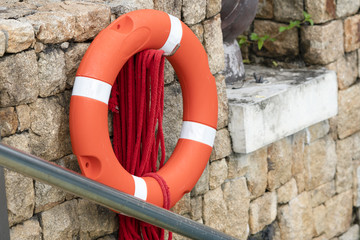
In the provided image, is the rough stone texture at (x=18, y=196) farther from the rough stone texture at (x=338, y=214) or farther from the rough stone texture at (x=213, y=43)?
the rough stone texture at (x=338, y=214)

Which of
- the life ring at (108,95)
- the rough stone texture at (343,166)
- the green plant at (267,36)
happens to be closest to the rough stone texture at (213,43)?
the life ring at (108,95)

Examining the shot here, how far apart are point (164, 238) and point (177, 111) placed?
55cm

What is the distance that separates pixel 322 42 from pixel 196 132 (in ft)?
4.81

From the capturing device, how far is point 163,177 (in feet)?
8.93

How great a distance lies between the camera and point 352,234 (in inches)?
176

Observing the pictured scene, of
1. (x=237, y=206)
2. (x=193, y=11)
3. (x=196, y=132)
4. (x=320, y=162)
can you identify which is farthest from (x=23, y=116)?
(x=320, y=162)

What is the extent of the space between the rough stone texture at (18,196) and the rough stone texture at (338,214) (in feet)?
7.35

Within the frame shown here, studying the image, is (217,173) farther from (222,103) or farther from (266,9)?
(266,9)

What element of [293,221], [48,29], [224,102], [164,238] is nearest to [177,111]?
[224,102]

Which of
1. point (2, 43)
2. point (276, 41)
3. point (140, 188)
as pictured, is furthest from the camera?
point (276, 41)

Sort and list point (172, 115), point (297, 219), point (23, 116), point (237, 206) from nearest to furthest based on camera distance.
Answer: point (23, 116) < point (172, 115) < point (237, 206) < point (297, 219)

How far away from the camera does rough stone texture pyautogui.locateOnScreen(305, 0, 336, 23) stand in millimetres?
3992

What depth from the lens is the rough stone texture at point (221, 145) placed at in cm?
323

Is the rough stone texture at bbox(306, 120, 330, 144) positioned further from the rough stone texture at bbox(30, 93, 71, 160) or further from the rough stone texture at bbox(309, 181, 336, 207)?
the rough stone texture at bbox(30, 93, 71, 160)
